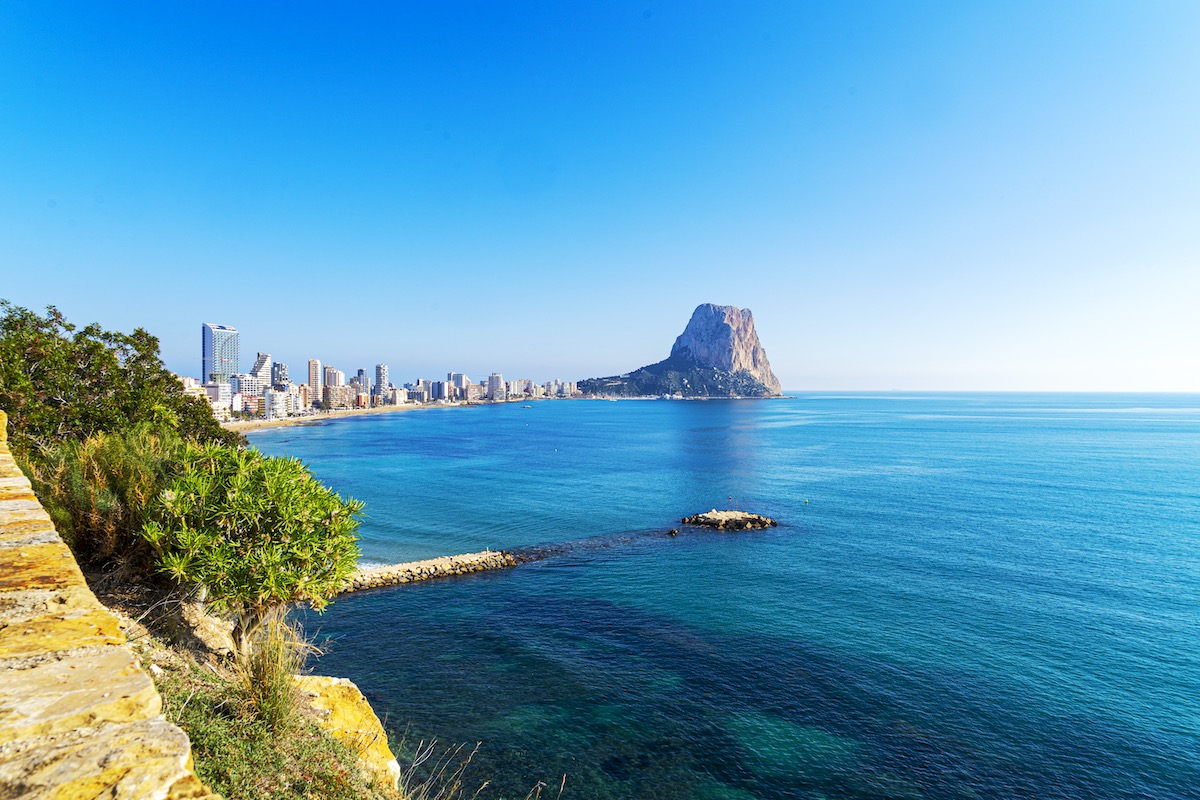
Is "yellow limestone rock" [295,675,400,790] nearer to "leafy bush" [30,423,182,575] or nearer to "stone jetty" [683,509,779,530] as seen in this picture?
"leafy bush" [30,423,182,575]

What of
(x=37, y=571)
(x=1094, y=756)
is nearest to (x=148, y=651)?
(x=37, y=571)

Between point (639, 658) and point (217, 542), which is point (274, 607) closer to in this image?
point (217, 542)

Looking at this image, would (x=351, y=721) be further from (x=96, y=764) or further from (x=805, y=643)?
(x=805, y=643)

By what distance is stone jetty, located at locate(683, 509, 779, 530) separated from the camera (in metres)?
49.4

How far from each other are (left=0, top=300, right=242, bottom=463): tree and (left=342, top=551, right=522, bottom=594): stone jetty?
540 inches

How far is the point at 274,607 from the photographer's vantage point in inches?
464

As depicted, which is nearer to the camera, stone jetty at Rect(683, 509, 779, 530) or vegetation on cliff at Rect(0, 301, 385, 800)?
vegetation on cliff at Rect(0, 301, 385, 800)

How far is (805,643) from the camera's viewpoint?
27.5 metres

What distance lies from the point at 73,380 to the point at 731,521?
1792 inches

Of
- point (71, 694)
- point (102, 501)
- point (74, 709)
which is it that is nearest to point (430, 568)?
point (102, 501)

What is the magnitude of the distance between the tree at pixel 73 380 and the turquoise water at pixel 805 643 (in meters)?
13.9

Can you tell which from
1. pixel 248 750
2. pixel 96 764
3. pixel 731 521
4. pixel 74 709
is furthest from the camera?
pixel 731 521

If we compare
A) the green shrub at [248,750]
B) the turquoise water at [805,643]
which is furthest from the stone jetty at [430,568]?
the green shrub at [248,750]

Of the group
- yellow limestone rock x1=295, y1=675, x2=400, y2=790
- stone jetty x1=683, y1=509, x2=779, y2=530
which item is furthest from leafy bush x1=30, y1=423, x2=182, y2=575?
stone jetty x1=683, y1=509, x2=779, y2=530
